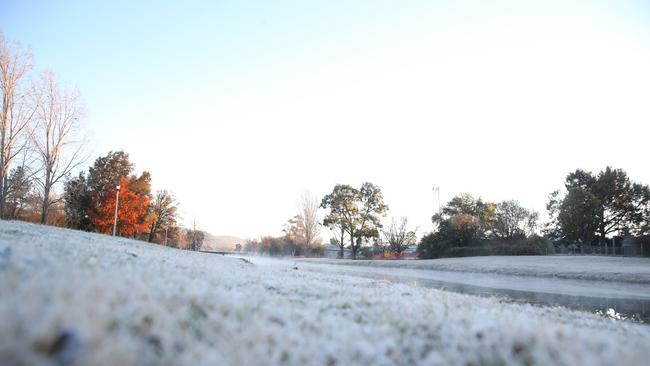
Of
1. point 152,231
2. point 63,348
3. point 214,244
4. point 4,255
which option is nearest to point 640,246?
point 63,348

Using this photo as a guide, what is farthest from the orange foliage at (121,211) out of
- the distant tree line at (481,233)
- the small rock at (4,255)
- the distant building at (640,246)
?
the distant building at (640,246)

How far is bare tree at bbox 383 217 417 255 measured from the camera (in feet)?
168

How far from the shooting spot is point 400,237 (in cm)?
5128

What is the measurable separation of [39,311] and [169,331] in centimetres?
70

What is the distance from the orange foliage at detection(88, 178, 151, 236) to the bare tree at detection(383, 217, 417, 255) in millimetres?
34770

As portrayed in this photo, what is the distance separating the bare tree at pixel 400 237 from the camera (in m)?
51.2

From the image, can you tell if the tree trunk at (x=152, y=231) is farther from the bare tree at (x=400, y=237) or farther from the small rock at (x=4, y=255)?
the small rock at (x=4, y=255)

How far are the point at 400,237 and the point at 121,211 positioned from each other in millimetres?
37384

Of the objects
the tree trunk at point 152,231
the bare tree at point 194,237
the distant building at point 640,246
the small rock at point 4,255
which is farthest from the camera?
the bare tree at point 194,237

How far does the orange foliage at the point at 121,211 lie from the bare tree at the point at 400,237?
34.8 metres

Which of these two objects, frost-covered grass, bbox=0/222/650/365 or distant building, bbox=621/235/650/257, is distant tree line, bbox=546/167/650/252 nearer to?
distant building, bbox=621/235/650/257

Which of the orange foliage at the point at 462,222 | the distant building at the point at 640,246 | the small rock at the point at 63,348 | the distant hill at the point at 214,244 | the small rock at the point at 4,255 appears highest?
the orange foliage at the point at 462,222

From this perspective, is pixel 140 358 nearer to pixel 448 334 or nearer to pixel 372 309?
pixel 448 334

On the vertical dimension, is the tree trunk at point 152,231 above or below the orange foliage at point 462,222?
below
